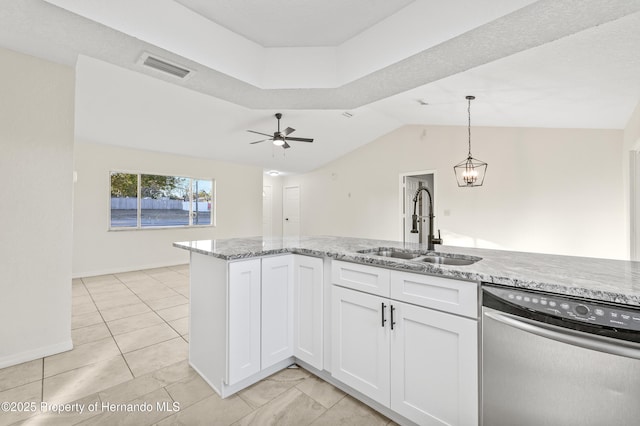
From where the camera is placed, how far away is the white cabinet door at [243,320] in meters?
1.82

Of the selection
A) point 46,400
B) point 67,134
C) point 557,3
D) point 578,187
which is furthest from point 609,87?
point 46,400

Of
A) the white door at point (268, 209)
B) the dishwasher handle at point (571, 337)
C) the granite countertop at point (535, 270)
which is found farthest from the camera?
the white door at point (268, 209)

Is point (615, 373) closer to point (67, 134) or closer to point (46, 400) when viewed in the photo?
point (46, 400)

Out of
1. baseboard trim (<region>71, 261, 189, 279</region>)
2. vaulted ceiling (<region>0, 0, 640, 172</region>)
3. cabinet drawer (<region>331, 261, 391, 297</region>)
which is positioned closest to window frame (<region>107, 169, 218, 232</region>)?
baseboard trim (<region>71, 261, 189, 279</region>)

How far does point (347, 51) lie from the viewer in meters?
2.74

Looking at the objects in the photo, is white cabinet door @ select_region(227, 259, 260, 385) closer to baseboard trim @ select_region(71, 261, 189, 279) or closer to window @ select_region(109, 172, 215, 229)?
baseboard trim @ select_region(71, 261, 189, 279)

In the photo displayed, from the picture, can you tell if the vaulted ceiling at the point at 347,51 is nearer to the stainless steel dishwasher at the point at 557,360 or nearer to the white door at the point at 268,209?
the stainless steel dishwasher at the point at 557,360

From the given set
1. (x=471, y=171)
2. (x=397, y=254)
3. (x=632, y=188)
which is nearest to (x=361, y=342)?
(x=397, y=254)

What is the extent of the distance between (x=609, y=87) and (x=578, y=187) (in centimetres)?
226

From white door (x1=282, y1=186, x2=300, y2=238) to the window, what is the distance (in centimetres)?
267

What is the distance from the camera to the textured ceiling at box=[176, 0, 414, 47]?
7.35ft

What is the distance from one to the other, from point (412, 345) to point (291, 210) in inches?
305

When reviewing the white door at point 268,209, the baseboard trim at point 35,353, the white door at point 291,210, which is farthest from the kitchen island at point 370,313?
the white door at point 268,209

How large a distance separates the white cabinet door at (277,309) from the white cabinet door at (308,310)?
43 millimetres
